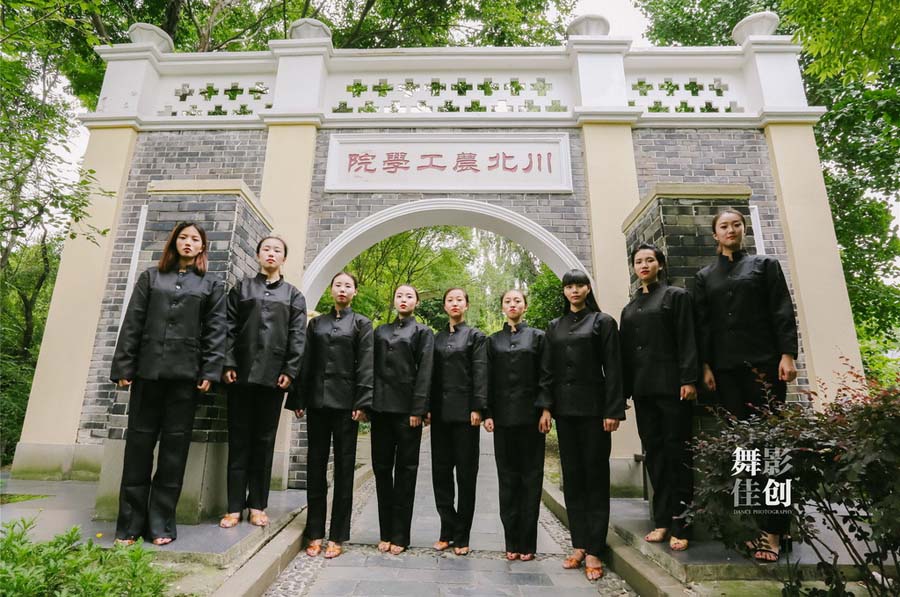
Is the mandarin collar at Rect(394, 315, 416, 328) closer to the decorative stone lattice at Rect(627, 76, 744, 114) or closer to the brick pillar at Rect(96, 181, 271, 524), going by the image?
the brick pillar at Rect(96, 181, 271, 524)

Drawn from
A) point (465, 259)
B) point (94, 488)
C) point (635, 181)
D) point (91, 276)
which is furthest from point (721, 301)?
point (465, 259)

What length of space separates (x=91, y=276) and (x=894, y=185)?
33.7 feet

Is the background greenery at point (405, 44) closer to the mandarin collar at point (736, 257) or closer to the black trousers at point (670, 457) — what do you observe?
the mandarin collar at point (736, 257)

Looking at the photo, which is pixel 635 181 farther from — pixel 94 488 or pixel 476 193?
pixel 94 488

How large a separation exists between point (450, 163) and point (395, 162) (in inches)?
24.7

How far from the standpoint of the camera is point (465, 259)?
12.7m

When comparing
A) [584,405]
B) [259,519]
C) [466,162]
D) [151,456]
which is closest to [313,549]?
[259,519]

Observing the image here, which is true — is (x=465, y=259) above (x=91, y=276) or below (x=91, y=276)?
above

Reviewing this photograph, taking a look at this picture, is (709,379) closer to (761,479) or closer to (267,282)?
(761,479)

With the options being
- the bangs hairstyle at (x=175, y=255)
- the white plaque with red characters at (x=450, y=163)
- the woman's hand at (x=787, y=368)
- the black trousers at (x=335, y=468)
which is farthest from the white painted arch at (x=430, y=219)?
the woman's hand at (x=787, y=368)

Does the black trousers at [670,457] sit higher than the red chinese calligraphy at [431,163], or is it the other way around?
the red chinese calligraphy at [431,163]

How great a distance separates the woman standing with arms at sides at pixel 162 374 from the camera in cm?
265

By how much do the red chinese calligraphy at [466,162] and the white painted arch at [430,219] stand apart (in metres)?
0.40

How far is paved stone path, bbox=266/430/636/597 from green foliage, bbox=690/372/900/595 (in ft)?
3.12
